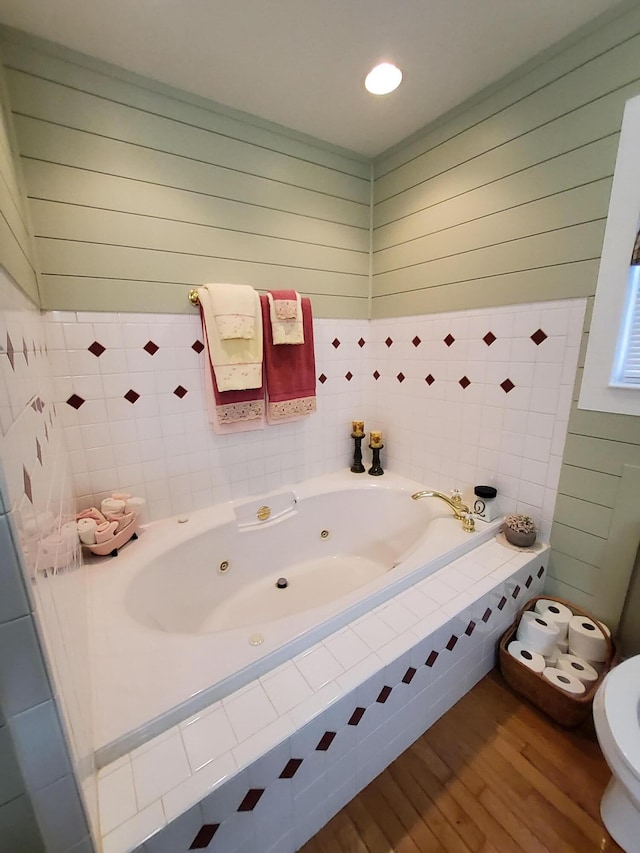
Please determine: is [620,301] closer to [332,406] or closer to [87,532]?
[332,406]

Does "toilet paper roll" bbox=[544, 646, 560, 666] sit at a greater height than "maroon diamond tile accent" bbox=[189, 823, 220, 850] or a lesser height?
lesser

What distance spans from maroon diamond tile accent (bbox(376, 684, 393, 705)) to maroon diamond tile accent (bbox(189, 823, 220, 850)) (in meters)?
0.46

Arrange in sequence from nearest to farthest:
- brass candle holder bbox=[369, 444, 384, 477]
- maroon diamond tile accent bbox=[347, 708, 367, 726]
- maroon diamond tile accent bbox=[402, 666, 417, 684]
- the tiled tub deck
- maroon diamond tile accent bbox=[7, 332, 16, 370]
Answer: maroon diamond tile accent bbox=[7, 332, 16, 370] → the tiled tub deck → maroon diamond tile accent bbox=[347, 708, 367, 726] → maroon diamond tile accent bbox=[402, 666, 417, 684] → brass candle holder bbox=[369, 444, 384, 477]

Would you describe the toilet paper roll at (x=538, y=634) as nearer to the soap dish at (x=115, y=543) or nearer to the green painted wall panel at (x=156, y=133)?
the soap dish at (x=115, y=543)

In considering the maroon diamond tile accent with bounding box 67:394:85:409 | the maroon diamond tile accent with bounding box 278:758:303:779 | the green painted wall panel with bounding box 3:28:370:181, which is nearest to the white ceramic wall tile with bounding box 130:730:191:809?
the maroon diamond tile accent with bounding box 278:758:303:779

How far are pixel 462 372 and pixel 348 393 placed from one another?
27.9 inches

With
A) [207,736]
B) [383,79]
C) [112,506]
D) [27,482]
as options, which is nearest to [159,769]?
[207,736]

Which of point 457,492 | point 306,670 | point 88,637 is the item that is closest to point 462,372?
point 457,492

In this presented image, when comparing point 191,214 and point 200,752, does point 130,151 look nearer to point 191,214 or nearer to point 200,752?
point 191,214

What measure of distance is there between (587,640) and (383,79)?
2.31 m

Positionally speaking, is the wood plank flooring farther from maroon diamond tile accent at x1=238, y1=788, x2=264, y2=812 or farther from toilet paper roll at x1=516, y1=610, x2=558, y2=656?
maroon diamond tile accent at x1=238, y1=788, x2=264, y2=812

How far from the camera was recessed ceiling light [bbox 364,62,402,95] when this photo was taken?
127cm

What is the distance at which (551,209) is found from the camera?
127 cm

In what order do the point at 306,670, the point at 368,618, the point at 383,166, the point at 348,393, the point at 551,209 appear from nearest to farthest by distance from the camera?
1. the point at 306,670
2. the point at 368,618
3. the point at 551,209
4. the point at 383,166
5. the point at 348,393
